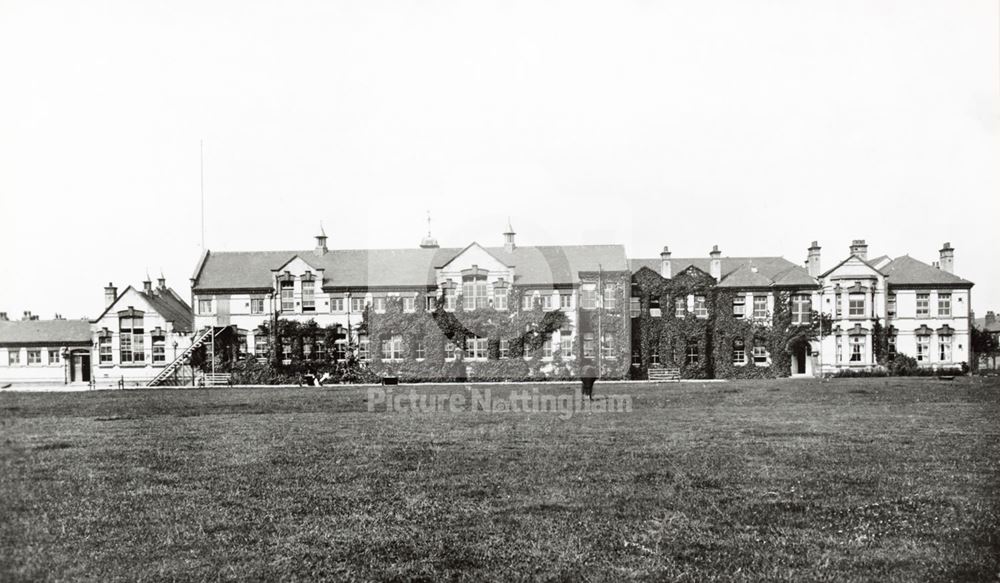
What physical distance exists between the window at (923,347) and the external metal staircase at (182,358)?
154 feet

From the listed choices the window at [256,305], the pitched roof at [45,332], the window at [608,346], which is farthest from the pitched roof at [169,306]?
the window at [608,346]

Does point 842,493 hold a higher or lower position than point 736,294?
lower

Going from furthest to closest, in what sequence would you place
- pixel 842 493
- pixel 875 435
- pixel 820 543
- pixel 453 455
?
1. pixel 875 435
2. pixel 453 455
3. pixel 842 493
4. pixel 820 543

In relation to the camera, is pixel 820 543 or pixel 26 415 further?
pixel 26 415

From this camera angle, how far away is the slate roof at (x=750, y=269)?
156 feet

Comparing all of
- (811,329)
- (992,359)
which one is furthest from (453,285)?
(992,359)

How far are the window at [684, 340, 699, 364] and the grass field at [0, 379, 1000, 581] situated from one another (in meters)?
28.5

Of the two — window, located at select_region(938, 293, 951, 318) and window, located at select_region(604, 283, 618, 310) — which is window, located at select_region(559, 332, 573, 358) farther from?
window, located at select_region(938, 293, 951, 318)

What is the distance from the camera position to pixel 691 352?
47.2 metres

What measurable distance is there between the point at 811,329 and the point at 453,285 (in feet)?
77.9

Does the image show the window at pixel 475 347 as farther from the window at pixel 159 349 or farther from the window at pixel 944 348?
the window at pixel 944 348

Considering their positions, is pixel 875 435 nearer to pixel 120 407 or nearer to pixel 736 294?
pixel 120 407

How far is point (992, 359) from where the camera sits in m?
66.4

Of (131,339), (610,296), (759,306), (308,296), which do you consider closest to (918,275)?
(759,306)
